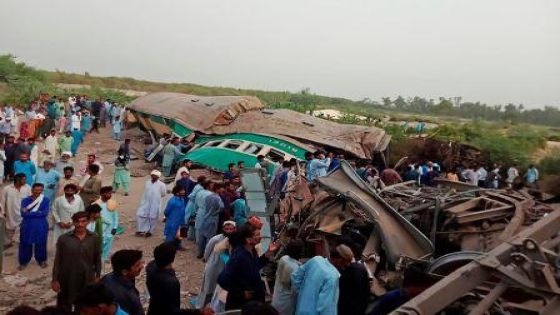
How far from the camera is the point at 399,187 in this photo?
882 cm

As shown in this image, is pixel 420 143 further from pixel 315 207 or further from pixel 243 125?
pixel 315 207

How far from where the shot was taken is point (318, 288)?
4.45 m

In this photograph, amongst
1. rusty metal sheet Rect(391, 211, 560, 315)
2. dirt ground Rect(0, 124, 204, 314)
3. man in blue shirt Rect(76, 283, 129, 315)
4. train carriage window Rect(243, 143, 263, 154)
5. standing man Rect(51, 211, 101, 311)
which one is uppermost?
rusty metal sheet Rect(391, 211, 560, 315)

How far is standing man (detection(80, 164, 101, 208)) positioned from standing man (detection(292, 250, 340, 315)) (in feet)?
16.2

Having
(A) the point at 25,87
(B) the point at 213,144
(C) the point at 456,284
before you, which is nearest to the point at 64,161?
(B) the point at 213,144

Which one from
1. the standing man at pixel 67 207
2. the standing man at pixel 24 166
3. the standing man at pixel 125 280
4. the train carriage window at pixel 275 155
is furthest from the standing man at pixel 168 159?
the standing man at pixel 125 280

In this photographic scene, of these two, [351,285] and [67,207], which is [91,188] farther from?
[351,285]

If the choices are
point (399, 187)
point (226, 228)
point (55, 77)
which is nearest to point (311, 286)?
point (226, 228)

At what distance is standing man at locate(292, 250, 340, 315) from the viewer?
4.40m

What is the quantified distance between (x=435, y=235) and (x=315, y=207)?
5.52ft

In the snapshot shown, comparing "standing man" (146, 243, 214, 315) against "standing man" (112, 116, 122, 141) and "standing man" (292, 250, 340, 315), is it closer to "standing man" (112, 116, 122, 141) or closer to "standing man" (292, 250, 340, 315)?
"standing man" (292, 250, 340, 315)

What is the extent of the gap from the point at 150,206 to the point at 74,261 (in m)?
4.24

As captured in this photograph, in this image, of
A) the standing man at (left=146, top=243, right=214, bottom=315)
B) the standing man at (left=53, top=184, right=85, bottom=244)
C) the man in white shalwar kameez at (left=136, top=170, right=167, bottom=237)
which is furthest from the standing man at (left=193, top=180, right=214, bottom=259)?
the standing man at (left=146, top=243, right=214, bottom=315)

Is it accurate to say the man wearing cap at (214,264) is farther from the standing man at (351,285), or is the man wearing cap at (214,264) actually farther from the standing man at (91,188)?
the standing man at (91,188)
